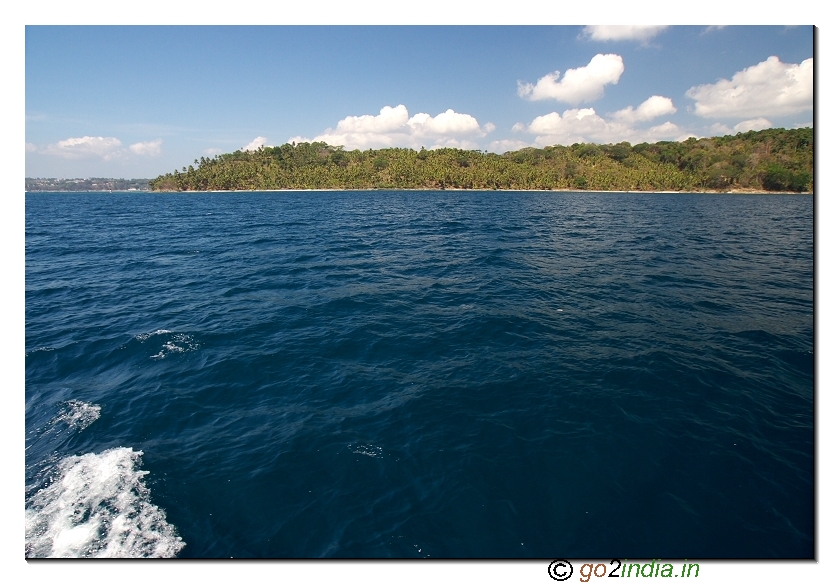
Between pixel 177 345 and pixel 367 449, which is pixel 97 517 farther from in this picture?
pixel 177 345

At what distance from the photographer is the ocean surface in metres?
8.52

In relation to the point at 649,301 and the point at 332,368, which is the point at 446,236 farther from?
the point at 332,368

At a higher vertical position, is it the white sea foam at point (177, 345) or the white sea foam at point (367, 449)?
the white sea foam at point (177, 345)

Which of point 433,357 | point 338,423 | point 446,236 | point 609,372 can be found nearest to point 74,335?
point 338,423

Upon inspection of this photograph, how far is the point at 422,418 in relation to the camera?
40.2 ft

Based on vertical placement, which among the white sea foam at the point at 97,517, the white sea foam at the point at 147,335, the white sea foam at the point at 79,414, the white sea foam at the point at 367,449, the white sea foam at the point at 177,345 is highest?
the white sea foam at the point at 147,335

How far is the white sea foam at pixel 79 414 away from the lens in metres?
12.5

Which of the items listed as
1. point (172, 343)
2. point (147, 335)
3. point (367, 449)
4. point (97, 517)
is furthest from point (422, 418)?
point (147, 335)

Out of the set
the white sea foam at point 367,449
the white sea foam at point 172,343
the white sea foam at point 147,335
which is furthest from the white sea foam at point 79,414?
the white sea foam at point 367,449

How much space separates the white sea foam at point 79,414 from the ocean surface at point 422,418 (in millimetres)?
78

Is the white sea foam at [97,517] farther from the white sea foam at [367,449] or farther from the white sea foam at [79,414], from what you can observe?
the white sea foam at [367,449]

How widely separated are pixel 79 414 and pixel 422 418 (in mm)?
12165

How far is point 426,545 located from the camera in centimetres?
820
